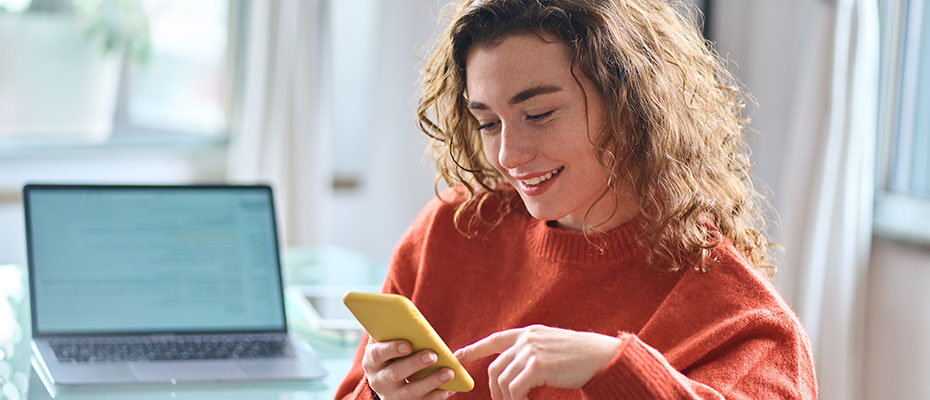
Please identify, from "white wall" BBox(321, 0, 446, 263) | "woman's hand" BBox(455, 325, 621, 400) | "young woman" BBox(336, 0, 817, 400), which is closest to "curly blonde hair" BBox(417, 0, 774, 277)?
"young woman" BBox(336, 0, 817, 400)

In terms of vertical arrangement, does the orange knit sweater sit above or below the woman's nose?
below

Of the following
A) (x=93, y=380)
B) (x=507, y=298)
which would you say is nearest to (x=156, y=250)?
(x=93, y=380)

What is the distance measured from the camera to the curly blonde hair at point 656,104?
1.19 metres

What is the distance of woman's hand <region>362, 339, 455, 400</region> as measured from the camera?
111 cm

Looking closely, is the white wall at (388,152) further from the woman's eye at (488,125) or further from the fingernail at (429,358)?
the fingernail at (429,358)

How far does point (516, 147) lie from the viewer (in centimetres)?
119

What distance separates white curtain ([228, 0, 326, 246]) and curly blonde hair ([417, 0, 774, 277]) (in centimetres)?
202

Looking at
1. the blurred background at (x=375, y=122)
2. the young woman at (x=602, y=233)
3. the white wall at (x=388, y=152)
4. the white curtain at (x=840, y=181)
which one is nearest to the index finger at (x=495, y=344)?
the young woman at (x=602, y=233)

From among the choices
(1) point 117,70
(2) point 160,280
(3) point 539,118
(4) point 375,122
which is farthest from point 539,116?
(1) point 117,70

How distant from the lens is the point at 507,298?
4.41 ft

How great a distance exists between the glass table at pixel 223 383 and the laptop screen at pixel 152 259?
0.27 feet

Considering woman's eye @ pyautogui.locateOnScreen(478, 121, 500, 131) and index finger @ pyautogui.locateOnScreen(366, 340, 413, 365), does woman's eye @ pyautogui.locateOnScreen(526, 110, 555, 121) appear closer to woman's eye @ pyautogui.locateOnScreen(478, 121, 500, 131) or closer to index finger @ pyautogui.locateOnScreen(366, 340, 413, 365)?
woman's eye @ pyautogui.locateOnScreen(478, 121, 500, 131)

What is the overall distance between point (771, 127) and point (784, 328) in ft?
5.42

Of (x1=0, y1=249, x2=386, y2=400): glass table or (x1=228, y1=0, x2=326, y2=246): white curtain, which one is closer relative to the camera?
(x1=0, y1=249, x2=386, y2=400): glass table
